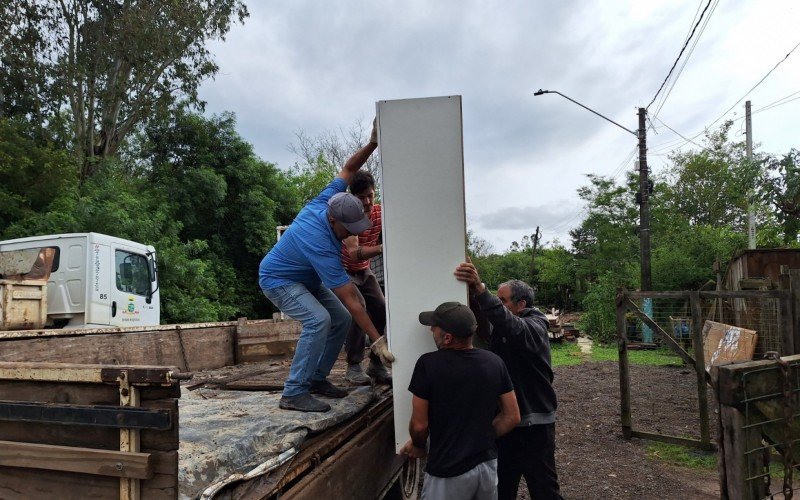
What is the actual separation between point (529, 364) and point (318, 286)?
4.28 ft

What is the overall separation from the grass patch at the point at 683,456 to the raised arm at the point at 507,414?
3.60m

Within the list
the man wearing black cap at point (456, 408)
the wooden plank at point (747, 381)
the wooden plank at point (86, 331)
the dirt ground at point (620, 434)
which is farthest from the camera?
the dirt ground at point (620, 434)

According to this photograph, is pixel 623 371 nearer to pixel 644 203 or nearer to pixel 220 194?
pixel 644 203

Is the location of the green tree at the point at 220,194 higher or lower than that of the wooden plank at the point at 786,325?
higher

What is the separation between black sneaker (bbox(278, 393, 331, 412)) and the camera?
8.20 feet

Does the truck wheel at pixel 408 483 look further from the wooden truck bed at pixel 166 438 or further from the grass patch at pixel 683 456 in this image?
the grass patch at pixel 683 456

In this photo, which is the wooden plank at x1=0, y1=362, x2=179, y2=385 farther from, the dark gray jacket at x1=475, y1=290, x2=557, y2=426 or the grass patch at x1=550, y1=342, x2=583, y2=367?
the grass patch at x1=550, y1=342, x2=583, y2=367

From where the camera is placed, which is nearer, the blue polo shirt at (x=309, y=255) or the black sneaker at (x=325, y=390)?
the blue polo shirt at (x=309, y=255)

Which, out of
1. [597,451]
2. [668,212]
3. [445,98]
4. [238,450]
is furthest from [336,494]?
[668,212]

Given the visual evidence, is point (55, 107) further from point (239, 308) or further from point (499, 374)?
point (499, 374)

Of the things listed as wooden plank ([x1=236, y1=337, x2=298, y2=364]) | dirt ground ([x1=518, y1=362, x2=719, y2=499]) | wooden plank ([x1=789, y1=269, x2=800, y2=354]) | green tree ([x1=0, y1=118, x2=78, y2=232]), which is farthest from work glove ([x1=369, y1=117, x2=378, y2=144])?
green tree ([x1=0, y1=118, x2=78, y2=232])

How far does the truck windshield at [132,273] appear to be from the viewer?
8.34 meters

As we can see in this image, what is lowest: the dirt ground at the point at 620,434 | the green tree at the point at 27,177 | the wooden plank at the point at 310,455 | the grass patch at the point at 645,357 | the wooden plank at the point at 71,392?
the grass patch at the point at 645,357

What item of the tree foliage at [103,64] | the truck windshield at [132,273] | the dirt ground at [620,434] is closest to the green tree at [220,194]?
the tree foliage at [103,64]
